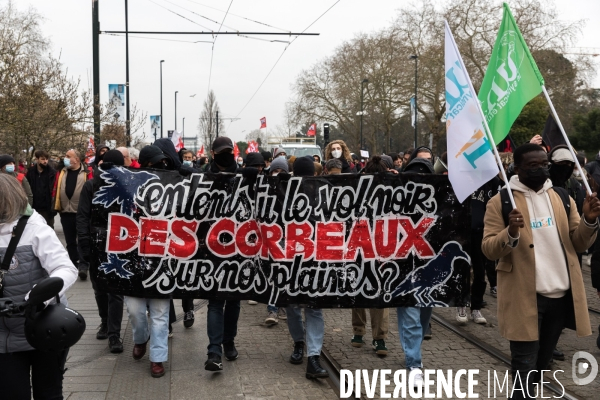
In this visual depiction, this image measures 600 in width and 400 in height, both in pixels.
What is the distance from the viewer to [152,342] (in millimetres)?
5844

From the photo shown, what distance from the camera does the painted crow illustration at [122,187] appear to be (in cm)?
609

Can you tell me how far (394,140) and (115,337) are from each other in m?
78.4

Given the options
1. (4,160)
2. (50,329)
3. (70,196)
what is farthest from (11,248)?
(4,160)

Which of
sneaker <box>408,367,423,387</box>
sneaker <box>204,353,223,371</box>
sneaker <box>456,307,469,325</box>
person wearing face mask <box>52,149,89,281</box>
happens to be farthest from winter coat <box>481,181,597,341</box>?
person wearing face mask <box>52,149,89,281</box>

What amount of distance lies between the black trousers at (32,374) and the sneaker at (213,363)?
2.01m

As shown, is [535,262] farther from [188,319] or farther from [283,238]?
[188,319]

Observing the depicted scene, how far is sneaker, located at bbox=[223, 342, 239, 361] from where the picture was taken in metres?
6.28

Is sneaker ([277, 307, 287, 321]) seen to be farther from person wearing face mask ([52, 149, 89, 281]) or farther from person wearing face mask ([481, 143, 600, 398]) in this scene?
person wearing face mask ([481, 143, 600, 398])

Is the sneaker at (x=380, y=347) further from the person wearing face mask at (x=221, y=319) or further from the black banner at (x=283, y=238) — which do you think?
the person wearing face mask at (x=221, y=319)

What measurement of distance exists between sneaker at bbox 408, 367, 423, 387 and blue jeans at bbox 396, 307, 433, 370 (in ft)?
0.30

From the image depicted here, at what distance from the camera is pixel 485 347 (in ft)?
21.7

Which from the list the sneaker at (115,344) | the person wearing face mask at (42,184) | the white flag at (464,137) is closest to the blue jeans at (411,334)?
the white flag at (464,137)

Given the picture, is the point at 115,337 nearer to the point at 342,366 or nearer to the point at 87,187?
the point at 87,187

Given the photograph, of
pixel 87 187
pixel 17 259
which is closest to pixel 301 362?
A: pixel 87 187
